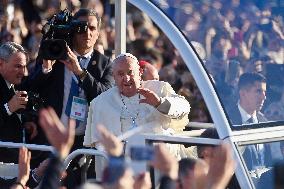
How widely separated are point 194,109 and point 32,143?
239cm

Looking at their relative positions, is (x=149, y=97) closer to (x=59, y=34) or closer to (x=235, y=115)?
(x=235, y=115)

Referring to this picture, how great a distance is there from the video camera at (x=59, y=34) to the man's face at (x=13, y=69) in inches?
13.2

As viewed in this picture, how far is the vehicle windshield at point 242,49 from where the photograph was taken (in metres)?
8.59

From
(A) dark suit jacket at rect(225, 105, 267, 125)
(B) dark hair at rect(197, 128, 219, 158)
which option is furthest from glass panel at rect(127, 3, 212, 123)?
(A) dark suit jacket at rect(225, 105, 267, 125)

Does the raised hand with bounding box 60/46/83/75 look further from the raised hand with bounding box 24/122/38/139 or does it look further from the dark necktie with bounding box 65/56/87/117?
the raised hand with bounding box 24/122/38/139

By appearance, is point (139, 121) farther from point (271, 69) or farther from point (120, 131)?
point (271, 69)

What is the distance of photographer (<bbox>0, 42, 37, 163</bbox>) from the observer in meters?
9.65

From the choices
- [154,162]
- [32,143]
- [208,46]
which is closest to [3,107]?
[32,143]

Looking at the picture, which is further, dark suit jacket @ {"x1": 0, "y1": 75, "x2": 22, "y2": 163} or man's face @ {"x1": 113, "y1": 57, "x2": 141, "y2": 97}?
dark suit jacket @ {"x1": 0, "y1": 75, "x2": 22, "y2": 163}

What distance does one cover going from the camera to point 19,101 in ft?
31.4

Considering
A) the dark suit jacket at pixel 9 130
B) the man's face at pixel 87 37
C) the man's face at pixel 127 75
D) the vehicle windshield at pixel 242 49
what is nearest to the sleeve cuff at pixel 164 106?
the man's face at pixel 127 75

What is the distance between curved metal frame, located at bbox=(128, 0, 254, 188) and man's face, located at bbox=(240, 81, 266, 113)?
0.69ft

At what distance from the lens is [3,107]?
9.74 m

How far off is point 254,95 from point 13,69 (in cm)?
231
